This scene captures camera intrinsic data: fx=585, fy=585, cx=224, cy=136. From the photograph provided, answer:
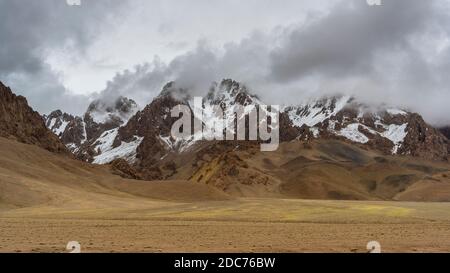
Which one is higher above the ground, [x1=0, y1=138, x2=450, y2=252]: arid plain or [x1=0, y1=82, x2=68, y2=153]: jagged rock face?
[x1=0, y1=82, x2=68, y2=153]: jagged rock face

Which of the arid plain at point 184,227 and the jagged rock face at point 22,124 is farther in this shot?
the jagged rock face at point 22,124

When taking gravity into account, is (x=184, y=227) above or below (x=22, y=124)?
below

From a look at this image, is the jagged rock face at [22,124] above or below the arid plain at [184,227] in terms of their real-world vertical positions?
above

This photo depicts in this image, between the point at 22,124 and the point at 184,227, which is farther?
the point at 22,124

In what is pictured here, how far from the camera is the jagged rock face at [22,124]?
17812cm

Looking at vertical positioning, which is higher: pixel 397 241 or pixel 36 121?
pixel 36 121

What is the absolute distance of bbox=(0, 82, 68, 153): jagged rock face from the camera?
7013 inches

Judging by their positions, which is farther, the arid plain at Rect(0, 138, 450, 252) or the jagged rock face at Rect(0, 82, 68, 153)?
the jagged rock face at Rect(0, 82, 68, 153)

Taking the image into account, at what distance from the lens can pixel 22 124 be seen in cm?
18712

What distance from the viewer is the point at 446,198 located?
192500 mm
